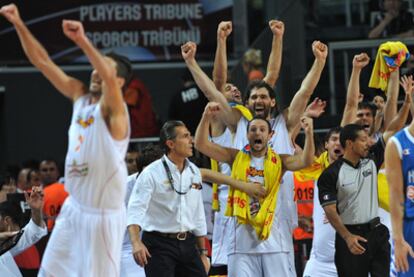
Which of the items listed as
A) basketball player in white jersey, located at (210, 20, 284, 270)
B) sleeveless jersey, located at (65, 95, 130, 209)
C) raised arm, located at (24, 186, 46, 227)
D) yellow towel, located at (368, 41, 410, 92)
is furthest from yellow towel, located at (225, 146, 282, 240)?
sleeveless jersey, located at (65, 95, 130, 209)

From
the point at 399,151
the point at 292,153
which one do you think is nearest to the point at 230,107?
the point at 292,153

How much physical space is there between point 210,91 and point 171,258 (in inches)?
72.0

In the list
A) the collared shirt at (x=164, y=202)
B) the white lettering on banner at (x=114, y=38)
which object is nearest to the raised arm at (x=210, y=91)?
the collared shirt at (x=164, y=202)

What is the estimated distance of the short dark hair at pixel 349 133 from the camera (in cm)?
1059

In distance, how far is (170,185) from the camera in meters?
10.3

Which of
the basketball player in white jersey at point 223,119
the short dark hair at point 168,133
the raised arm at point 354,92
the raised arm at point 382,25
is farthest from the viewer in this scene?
the raised arm at point 382,25

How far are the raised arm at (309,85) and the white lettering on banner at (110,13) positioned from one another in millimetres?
7257

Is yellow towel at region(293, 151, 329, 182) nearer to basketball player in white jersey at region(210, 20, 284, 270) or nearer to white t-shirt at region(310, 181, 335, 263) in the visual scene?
white t-shirt at region(310, 181, 335, 263)

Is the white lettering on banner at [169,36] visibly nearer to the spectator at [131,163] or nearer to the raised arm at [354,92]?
the spectator at [131,163]

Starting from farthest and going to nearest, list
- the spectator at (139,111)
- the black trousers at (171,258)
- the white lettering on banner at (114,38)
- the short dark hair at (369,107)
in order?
the white lettering on banner at (114,38)
the spectator at (139,111)
the short dark hair at (369,107)
the black trousers at (171,258)

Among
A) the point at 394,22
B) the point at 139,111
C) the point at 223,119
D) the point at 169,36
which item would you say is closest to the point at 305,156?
the point at 223,119

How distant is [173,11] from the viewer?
17906mm

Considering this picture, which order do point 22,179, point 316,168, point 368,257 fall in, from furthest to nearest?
point 22,179 → point 316,168 → point 368,257

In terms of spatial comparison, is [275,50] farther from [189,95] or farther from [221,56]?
[189,95]
